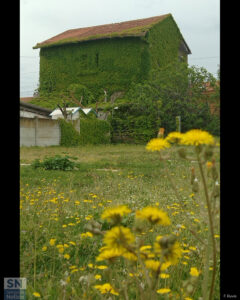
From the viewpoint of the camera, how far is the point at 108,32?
23062 mm

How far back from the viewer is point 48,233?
237cm

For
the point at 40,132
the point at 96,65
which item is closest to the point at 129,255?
the point at 40,132

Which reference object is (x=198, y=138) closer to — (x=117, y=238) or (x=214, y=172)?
(x=214, y=172)

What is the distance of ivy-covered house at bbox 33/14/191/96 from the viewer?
22125mm

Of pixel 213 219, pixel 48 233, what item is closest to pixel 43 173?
pixel 48 233

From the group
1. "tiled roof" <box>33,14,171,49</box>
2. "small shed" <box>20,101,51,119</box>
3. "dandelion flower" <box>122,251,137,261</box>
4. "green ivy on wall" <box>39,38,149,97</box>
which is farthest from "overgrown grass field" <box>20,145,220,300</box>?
"tiled roof" <box>33,14,171,49</box>

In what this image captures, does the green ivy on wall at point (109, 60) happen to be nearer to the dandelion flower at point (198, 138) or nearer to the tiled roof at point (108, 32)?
the tiled roof at point (108, 32)

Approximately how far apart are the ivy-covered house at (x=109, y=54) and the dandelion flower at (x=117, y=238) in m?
21.9

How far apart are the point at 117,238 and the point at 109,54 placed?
23344 millimetres

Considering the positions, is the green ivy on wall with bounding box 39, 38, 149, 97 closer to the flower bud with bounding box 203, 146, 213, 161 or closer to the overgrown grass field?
the overgrown grass field

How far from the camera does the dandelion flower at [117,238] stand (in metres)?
0.73

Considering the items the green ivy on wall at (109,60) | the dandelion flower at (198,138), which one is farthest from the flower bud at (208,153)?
the green ivy on wall at (109,60)
